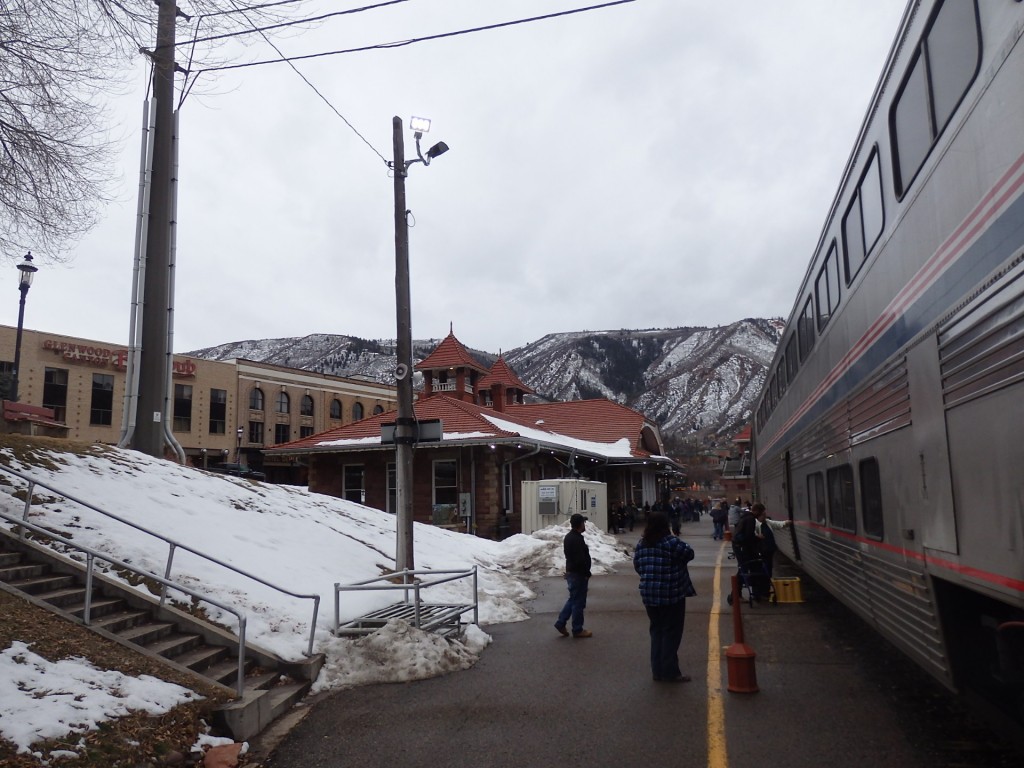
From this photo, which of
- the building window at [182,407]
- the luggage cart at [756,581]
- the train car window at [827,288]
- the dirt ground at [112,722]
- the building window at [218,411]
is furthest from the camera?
the building window at [218,411]

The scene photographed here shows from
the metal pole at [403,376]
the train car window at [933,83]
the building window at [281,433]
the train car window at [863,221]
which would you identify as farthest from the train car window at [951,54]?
the building window at [281,433]

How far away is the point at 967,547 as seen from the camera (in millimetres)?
4426

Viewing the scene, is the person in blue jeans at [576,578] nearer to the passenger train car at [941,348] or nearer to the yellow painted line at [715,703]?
the yellow painted line at [715,703]

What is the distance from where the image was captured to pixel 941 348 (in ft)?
15.6

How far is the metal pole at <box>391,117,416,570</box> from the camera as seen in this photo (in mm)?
11844

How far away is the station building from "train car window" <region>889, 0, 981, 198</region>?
36.5m

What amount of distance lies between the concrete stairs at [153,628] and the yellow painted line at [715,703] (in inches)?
137

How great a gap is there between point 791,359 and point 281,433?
53475 millimetres

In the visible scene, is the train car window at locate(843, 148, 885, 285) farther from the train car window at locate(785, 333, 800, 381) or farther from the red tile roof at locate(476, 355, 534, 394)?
the red tile roof at locate(476, 355, 534, 394)

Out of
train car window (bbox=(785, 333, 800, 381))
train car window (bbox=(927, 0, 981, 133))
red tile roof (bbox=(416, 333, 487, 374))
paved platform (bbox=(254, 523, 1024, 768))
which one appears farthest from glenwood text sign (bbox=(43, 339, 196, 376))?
train car window (bbox=(927, 0, 981, 133))

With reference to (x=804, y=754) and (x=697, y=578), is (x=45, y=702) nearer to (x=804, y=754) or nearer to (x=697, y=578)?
(x=804, y=754)

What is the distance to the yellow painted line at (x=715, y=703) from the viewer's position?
18.4ft

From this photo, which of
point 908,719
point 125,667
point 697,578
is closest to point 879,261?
point 908,719

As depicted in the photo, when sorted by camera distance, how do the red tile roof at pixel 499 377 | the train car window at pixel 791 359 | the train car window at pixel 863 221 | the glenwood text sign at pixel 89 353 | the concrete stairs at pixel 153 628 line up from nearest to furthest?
the train car window at pixel 863 221, the concrete stairs at pixel 153 628, the train car window at pixel 791 359, the red tile roof at pixel 499 377, the glenwood text sign at pixel 89 353
